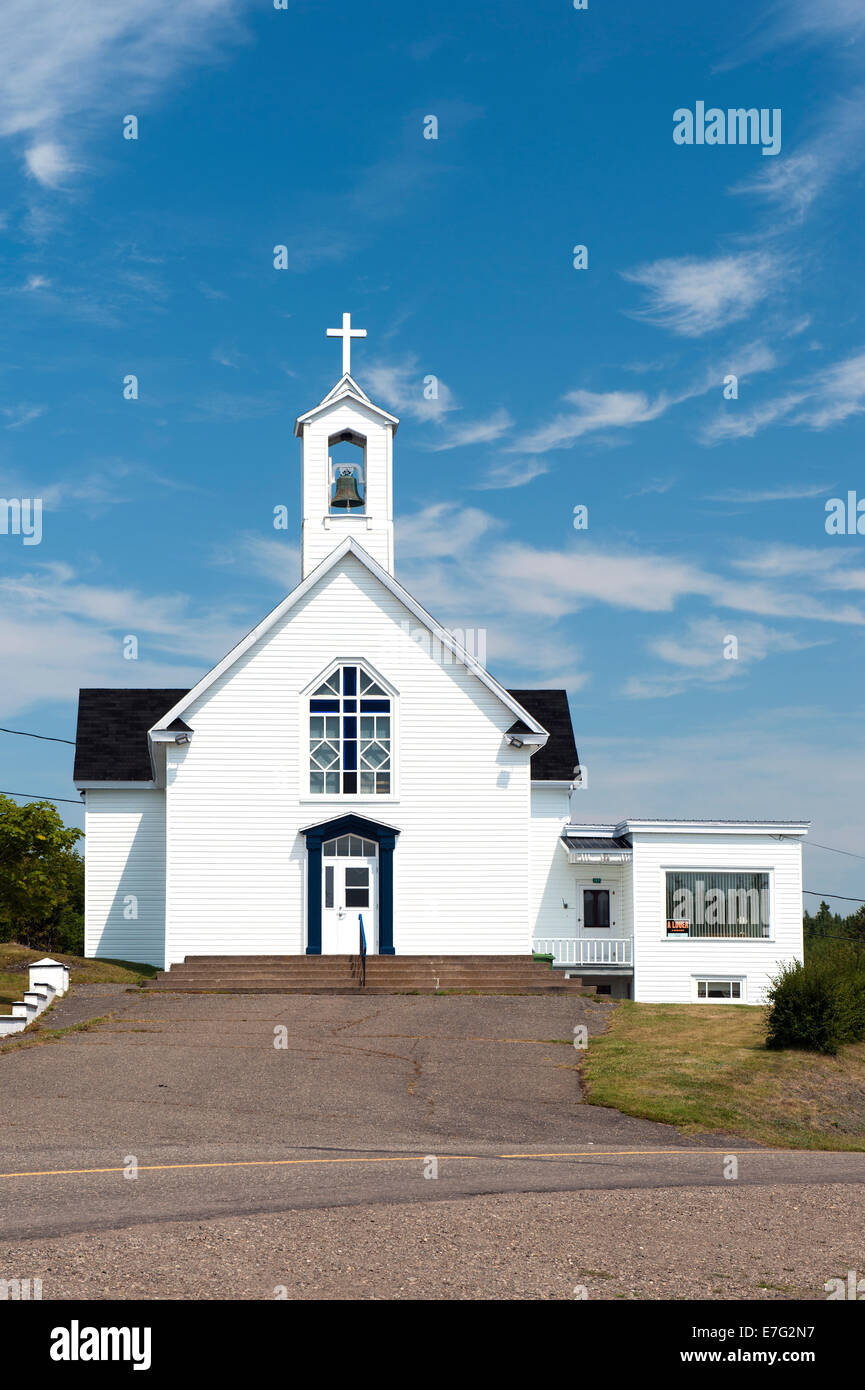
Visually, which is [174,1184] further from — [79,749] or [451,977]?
[79,749]

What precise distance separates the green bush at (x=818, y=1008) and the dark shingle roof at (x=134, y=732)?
1646 centimetres

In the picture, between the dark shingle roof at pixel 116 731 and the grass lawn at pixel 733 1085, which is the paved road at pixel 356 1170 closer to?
the grass lawn at pixel 733 1085

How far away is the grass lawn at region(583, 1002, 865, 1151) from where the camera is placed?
15.5 metres

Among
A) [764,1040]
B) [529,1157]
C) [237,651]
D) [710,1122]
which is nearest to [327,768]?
[237,651]

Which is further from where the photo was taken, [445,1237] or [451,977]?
[451,977]

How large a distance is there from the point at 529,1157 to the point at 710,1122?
4047 mm

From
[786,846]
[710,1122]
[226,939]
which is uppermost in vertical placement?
[786,846]

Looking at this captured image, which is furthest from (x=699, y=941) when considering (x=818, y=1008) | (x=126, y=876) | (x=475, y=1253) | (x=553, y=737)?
(x=475, y=1253)

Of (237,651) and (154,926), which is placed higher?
(237,651)

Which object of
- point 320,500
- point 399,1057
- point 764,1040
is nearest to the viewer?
point 399,1057

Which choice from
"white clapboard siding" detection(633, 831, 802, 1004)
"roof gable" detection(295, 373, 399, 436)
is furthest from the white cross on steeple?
"white clapboard siding" detection(633, 831, 802, 1004)

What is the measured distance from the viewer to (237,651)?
29625mm

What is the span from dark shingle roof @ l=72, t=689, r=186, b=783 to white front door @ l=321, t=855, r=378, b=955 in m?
7.58

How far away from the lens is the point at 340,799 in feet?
97.7
